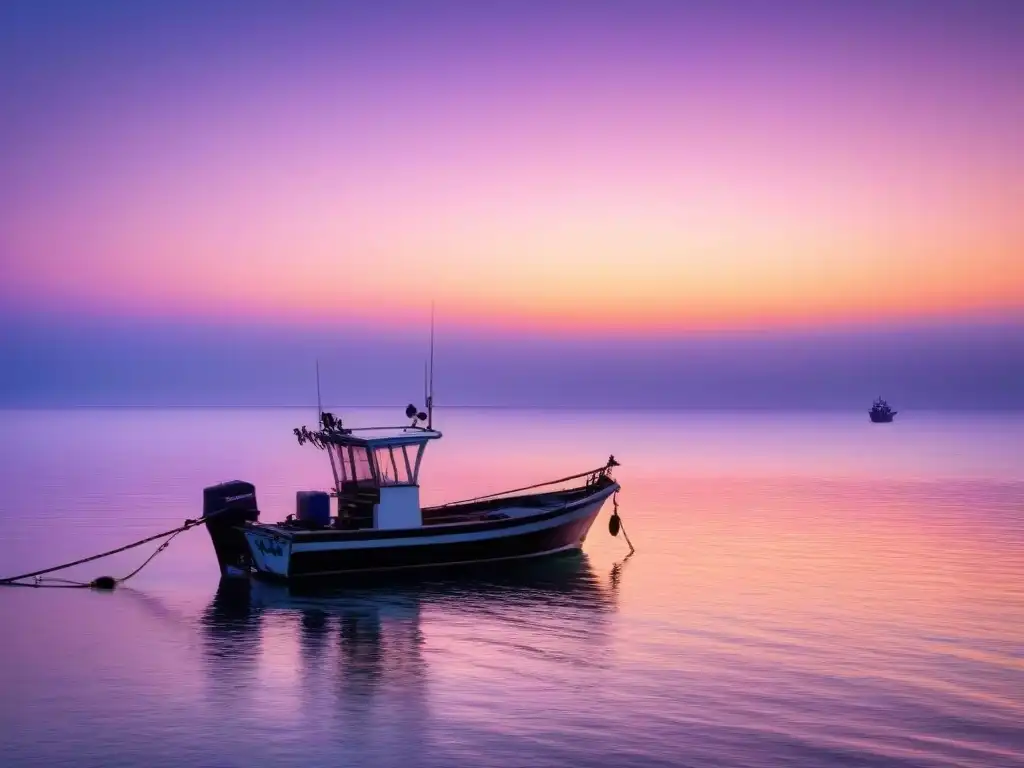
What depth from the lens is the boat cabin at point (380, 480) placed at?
30047 mm

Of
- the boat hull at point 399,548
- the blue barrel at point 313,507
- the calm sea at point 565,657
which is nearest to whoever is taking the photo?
the calm sea at point 565,657

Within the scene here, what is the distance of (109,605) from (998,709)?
2197 centimetres

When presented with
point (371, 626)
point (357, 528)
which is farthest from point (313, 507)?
point (371, 626)

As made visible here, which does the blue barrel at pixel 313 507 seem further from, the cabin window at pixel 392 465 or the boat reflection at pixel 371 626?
the boat reflection at pixel 371 626

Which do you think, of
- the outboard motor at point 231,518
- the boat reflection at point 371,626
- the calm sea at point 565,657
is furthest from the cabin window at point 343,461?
the calm sea at point 565,657

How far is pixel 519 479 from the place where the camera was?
70500 mm

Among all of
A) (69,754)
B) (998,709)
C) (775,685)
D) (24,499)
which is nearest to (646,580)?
(775,685)

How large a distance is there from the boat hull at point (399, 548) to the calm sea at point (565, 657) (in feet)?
4.16

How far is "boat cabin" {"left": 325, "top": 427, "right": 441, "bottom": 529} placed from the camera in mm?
30047

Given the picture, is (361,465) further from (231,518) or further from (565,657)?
(565,657)

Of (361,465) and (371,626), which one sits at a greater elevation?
(361,465)

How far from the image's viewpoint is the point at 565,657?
21.1 meters

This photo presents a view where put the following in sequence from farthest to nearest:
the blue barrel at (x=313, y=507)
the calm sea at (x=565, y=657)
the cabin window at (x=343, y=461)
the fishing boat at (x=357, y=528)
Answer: the cabin window at (x=343, y=461), the blue barrel at (x=313, y=507), the fishing boat at (x=357, y=528), the calm sea at (x=565, y=657)

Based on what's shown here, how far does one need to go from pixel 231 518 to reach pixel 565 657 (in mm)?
13505
